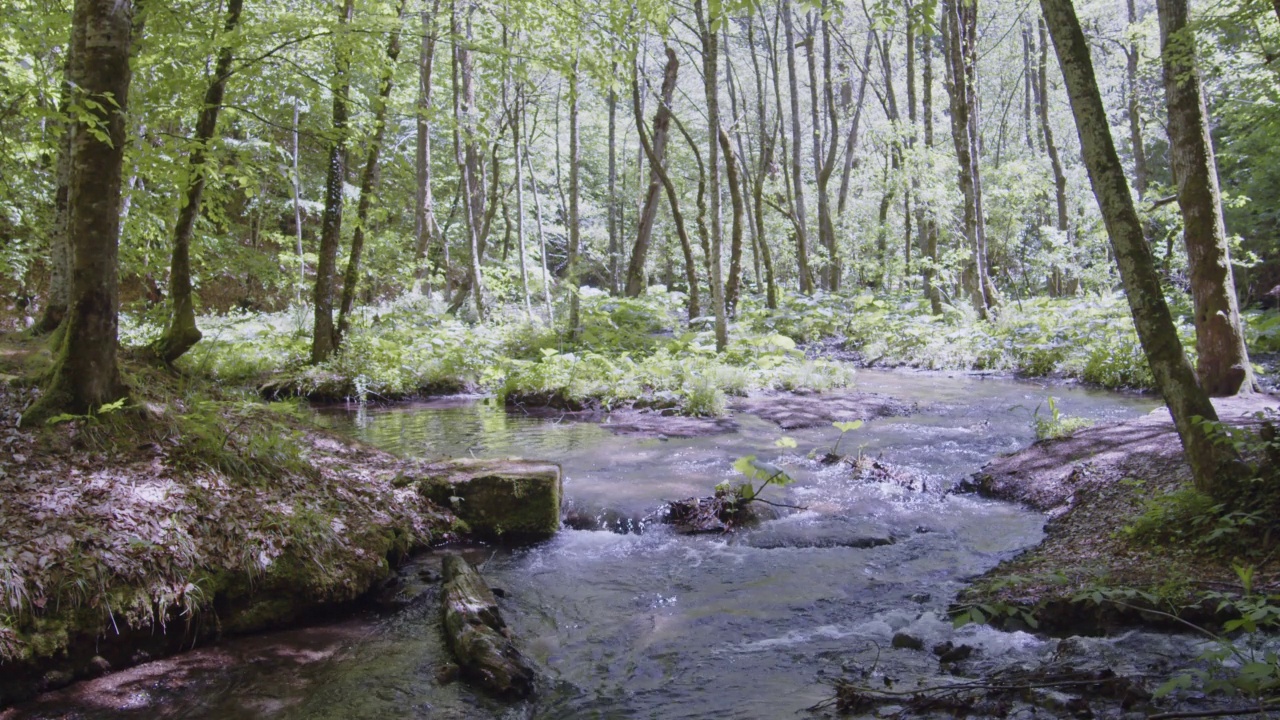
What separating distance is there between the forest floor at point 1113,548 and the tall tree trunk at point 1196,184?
1.01m

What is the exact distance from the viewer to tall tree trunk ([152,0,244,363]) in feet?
23.4

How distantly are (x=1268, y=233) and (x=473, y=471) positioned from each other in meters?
24.2

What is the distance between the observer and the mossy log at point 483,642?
388cm

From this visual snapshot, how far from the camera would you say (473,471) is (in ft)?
22.3

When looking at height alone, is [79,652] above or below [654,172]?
below

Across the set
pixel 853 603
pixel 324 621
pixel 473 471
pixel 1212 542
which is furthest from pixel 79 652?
pixel 1212 542

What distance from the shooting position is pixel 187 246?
7480 mm

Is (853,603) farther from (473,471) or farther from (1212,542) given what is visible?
(473,471)

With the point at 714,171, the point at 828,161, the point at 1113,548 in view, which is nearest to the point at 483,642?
the point at 1113,548

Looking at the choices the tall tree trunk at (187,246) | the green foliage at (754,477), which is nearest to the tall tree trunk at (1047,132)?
the green foliage at (754,477)

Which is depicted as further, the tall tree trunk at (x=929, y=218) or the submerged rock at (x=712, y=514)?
the tall tree trunk at (x=929, y=218)

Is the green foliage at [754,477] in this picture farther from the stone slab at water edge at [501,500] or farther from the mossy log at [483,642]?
the mossy log at [483,642]

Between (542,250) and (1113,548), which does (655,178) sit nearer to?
(542,250)

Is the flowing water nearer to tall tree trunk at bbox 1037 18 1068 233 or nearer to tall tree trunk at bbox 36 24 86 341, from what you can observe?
tall tree trunk at bbox 36 24 86 341
